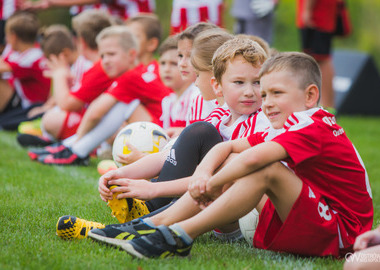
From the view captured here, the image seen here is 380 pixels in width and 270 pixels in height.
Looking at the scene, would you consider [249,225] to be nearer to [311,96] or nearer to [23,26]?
[311,96]

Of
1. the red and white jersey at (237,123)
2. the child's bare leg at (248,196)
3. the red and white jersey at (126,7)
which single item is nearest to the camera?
the child's bare leg at (248,196)

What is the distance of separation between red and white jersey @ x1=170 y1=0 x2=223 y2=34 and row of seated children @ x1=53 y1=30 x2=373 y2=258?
4517 mm

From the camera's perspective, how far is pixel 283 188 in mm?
2791

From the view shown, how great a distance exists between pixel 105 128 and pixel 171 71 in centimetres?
98

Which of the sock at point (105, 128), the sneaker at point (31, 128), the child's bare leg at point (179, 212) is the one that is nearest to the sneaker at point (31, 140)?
the sneaker at point (31, 128)

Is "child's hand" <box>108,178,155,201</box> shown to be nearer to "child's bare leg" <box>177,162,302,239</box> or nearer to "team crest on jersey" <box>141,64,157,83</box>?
"child's bare leg" <box>177,162,302,239</box>

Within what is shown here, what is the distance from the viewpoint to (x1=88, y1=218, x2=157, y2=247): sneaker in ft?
9.90

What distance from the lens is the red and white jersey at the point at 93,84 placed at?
6.13 meters

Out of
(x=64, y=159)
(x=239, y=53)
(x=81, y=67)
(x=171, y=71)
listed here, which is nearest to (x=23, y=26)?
(x=81, y=67)

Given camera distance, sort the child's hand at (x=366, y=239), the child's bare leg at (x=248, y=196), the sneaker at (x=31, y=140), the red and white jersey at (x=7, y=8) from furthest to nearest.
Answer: the red and white jersey at (x=7, y=8), the sneaker at (x=31, y=140), the child's bare leg at (x=248, y=196), the child's hand at (x=366, y=239)

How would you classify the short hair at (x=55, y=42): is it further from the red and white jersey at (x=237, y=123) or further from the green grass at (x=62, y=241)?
the red and white jersey at (x=237, y=123)

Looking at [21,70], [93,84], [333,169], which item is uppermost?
[333,169]

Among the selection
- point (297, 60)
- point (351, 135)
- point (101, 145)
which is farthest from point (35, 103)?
point (297, 60)

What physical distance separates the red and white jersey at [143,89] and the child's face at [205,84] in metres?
1.56
